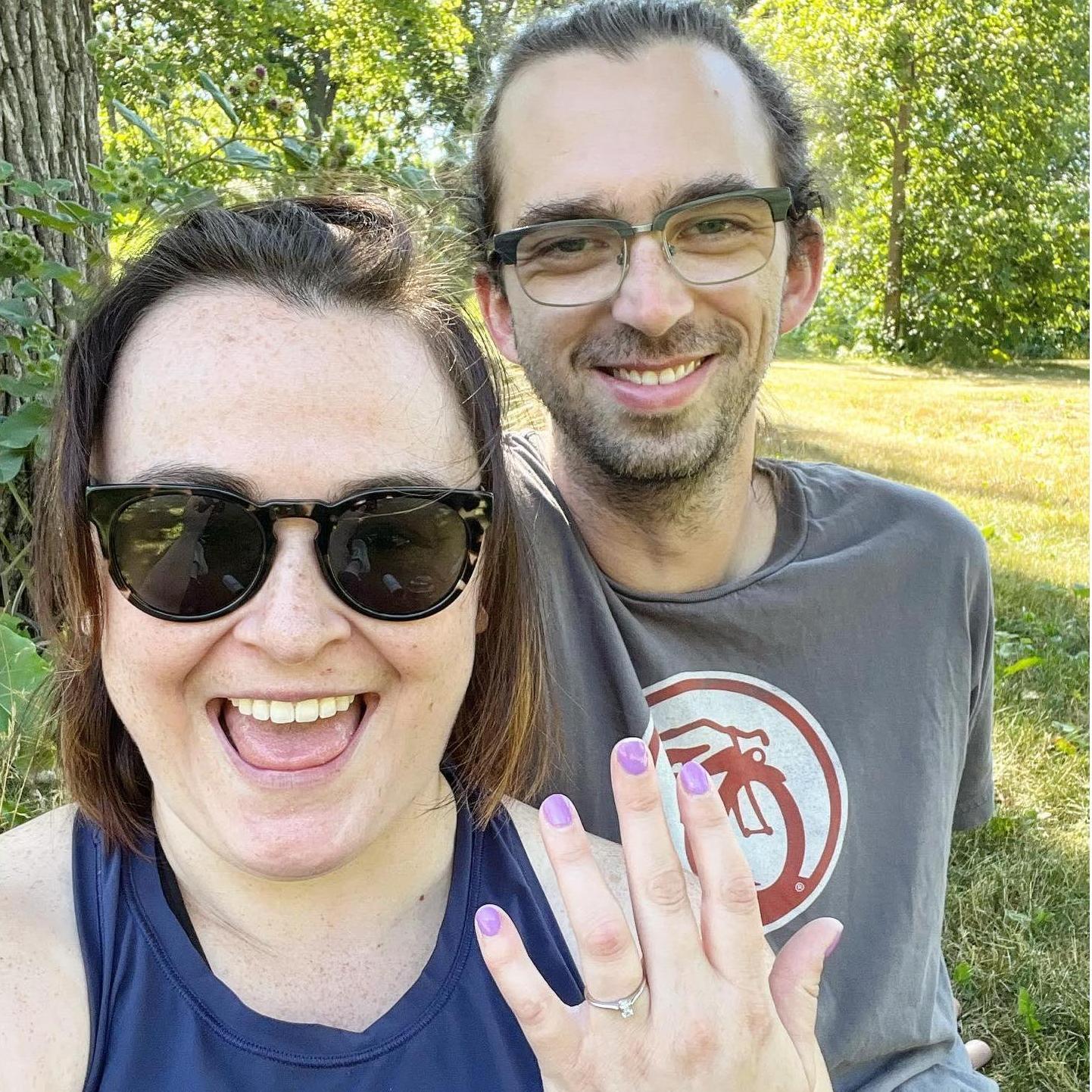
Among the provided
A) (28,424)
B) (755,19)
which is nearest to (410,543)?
(28,424)

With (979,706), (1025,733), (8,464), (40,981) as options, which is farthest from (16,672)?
Result: (1025,733)

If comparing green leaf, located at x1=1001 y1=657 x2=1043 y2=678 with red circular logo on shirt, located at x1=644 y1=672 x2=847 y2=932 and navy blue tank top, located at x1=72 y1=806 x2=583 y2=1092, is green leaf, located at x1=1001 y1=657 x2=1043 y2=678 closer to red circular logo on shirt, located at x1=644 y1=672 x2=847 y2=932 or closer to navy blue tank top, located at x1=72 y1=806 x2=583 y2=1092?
red circular logo on shirt, located at x1=644 y1=672 x2=847 y2=932

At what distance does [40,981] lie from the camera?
1.14 meters

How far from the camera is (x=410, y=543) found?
1231 millimetres

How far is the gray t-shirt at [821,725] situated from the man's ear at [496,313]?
267mm

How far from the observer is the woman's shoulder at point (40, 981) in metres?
1.10

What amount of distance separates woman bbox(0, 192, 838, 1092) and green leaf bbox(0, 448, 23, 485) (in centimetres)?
133

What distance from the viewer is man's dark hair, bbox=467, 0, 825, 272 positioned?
6.43 ft

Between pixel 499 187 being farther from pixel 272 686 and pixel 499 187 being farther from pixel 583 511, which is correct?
pixel 272 686

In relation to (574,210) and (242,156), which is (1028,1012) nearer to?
(574,210)

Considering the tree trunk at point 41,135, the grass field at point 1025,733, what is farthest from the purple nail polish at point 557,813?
the tree trunk at point 41,135

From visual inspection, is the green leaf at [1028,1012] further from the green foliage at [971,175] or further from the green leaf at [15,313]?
the green foliage at [971,175]

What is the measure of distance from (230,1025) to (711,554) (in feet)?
3.82

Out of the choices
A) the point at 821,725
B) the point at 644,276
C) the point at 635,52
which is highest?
the point at 635,52
